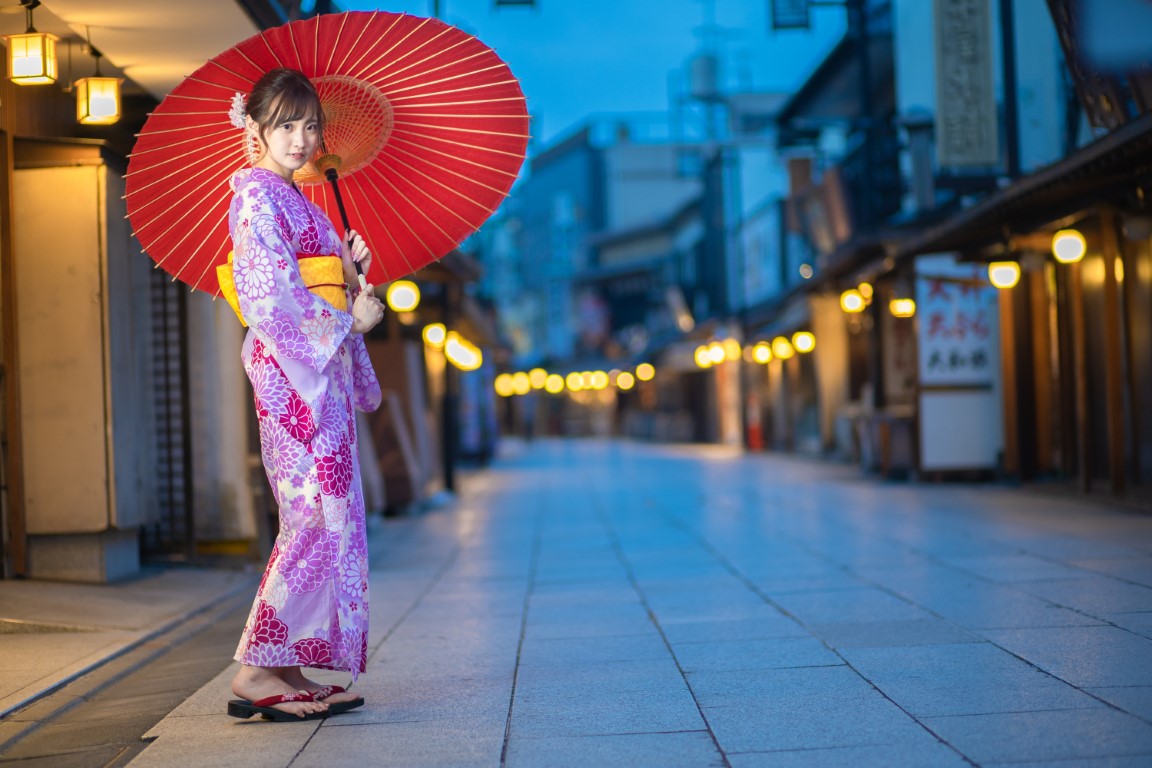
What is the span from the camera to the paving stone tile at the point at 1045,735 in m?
3.65

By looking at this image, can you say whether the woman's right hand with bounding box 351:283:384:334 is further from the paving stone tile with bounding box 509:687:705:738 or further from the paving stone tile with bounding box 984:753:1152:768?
the paving stone tile with bounding box 984:753:1152:768

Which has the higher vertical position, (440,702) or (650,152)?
(650,152)

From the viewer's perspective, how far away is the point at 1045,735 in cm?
386

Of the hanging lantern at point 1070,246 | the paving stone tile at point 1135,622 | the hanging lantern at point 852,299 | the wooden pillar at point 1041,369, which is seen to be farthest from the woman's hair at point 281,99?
the hanging lantern at point 852,299

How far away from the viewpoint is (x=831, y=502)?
14.4m

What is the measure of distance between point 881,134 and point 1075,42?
9.37 m

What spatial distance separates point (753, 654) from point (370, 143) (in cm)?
270

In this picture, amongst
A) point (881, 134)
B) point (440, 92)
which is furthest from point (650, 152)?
point (440, 92)

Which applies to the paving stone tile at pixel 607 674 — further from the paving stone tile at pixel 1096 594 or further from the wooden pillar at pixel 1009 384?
the wooden pillar at pixel 1009 384

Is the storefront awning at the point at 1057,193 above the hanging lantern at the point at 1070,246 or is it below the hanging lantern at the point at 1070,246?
above

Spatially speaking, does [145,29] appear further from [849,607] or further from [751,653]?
[849,607]

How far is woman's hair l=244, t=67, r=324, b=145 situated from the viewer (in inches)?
178

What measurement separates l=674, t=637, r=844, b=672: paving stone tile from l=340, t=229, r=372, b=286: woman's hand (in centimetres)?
209

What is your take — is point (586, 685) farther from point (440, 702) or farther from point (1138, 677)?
point (1138, 677)
